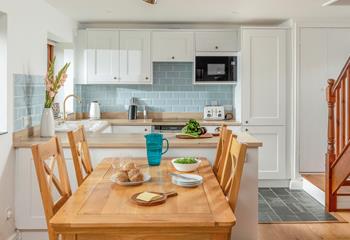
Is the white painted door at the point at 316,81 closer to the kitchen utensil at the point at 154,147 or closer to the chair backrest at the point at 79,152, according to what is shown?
the kitchen utensil at the point at 154,147

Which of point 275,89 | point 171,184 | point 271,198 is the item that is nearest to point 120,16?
point 275,89

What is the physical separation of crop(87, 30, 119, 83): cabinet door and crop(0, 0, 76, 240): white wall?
4.03 feet

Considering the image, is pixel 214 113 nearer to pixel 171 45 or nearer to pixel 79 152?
pixel 171 45

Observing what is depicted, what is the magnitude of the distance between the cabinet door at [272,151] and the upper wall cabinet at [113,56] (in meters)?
1.73

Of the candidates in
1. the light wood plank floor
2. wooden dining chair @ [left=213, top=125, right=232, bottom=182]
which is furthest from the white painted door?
wooden dining chair @ [left=213, top=125, right=232, bottom=182]

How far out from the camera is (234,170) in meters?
2.16

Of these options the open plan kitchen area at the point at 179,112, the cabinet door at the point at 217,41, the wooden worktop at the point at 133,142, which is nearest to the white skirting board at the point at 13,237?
the open plan kitchen area at the point at 179,112

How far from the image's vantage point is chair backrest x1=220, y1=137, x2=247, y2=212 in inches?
82.2

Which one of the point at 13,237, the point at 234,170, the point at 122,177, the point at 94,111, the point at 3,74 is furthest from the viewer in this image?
the point at 94,111

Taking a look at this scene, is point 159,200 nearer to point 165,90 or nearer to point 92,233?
point 92,233

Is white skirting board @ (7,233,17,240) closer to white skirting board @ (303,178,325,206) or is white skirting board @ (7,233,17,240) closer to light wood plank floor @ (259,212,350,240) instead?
light wood plank floor @ (259,212,350,240)

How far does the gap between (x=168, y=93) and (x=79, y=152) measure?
3.39 metres

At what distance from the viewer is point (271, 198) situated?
5066 millimetres

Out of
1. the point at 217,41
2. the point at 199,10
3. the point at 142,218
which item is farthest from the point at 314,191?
the point at 142,218
